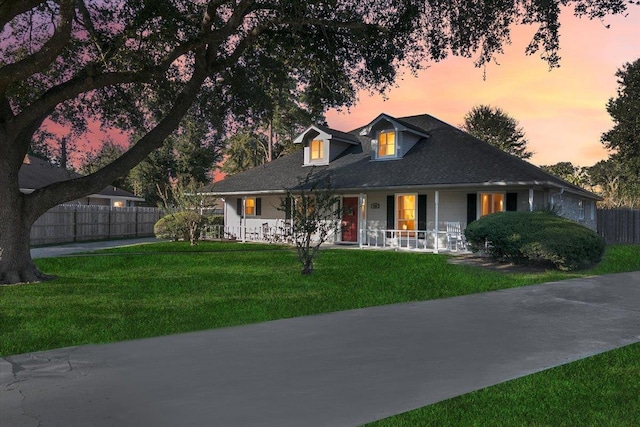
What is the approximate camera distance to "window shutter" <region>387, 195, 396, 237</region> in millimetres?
22406

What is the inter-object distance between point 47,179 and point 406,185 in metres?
25.6

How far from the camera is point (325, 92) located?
16.0 meters

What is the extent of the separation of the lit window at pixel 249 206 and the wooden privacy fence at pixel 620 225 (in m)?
21.3

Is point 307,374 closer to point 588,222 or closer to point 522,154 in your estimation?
point 588,222

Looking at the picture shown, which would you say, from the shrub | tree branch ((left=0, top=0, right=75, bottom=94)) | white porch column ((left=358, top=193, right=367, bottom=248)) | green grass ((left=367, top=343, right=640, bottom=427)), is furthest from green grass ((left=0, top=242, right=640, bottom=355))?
the shrub

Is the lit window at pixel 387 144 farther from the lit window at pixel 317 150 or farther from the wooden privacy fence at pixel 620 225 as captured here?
the wooden privacy fence at pixel 620 225

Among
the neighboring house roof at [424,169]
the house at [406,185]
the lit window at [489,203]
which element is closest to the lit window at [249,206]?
the house at [406,185]

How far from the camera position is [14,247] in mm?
12180

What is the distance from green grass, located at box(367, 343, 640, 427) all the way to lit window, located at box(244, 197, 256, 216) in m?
A: 23.3

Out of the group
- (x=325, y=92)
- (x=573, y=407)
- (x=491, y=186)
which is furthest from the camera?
(x=491, y=186)

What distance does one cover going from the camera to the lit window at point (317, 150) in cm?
2633

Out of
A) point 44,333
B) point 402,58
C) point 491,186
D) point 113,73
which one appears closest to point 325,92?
point 402,58

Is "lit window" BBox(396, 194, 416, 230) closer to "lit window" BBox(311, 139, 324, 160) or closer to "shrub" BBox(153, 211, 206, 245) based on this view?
"lit window" BBox(311, 139, 324, 160)

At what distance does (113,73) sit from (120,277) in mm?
5207
